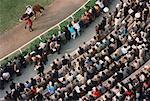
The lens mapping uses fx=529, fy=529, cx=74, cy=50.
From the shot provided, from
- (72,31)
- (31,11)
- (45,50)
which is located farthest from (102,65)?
(31,11)

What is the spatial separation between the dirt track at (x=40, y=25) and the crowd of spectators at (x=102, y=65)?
3086 millimetres

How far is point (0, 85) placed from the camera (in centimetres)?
3700

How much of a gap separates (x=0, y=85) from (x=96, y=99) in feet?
23.7

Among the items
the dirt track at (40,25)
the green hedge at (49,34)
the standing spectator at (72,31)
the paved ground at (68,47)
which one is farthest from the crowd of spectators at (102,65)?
the dirt track at (40,25)

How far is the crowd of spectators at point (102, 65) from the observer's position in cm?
3397

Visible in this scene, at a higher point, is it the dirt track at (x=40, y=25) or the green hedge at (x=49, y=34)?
the dirt track at (x=40, y=25)

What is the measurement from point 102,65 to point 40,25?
348 inches

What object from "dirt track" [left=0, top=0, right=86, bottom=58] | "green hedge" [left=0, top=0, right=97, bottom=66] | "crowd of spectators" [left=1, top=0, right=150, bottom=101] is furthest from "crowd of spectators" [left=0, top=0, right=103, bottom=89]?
"dirt track" [left=0, top=0, right=86, bottom=58]

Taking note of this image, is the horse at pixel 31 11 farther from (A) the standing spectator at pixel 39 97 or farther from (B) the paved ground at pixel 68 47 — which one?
(A) the standing spectator at pixel 39 97

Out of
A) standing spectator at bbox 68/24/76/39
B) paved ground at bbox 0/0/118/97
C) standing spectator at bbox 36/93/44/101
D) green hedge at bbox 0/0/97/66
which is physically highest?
green hedge at bbox 0/0/97/66

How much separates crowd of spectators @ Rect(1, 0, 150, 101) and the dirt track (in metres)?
3.09

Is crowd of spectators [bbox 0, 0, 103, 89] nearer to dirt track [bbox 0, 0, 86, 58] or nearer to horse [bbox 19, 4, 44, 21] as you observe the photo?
dirt track [bbox 0, 0, 86, 58]

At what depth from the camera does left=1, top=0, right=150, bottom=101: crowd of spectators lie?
111ft

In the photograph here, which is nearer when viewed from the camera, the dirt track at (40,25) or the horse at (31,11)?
the dirt track at (40,25)
